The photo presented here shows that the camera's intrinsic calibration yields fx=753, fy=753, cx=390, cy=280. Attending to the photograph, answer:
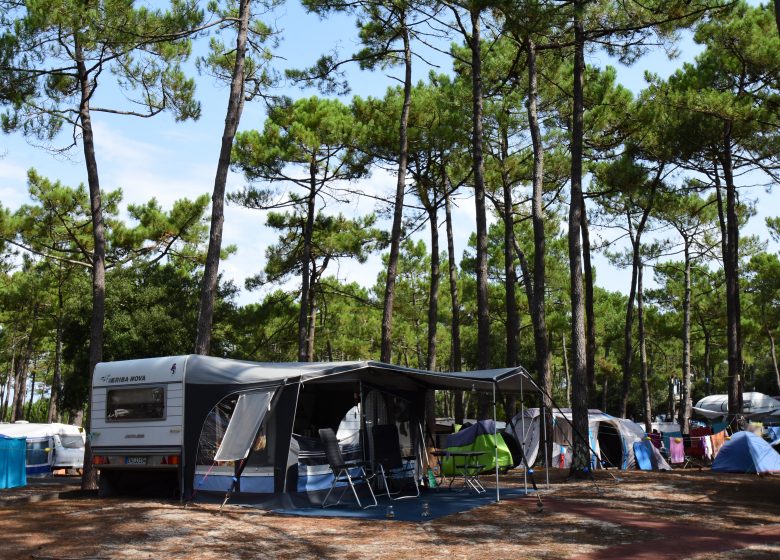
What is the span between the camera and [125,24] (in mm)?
10922

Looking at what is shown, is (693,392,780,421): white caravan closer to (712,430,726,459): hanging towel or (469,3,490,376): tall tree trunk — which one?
(712,430,726,459): hanging towel

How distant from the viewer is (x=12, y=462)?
12484 mm

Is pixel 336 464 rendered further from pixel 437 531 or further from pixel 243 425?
pixel 437 531

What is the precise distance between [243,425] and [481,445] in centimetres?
389

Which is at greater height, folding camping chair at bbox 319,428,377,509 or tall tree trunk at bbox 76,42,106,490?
tall tree trunk at bbox 76,42,106,490

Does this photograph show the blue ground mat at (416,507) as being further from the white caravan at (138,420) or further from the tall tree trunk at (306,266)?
the tall tree trunk at (306,266)

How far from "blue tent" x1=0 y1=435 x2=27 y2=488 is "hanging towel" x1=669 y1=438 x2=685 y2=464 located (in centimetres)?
1167

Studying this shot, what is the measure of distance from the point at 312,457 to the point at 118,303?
13.5 m

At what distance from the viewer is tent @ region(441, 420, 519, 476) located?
34.9ft

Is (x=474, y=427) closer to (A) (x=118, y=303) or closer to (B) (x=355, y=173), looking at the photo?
(B) (x=355, y=173)

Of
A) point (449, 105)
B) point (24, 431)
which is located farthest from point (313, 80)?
point (24, 431)

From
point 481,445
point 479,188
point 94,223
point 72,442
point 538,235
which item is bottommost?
point 72,442

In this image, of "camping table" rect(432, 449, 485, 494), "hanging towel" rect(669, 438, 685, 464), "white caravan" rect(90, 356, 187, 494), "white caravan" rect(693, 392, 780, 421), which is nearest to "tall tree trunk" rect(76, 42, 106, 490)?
"white caravan" rect(90, 356, 187, 494)

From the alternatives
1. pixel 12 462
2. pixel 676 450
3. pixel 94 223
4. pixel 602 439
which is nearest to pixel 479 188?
pixel 602 439
